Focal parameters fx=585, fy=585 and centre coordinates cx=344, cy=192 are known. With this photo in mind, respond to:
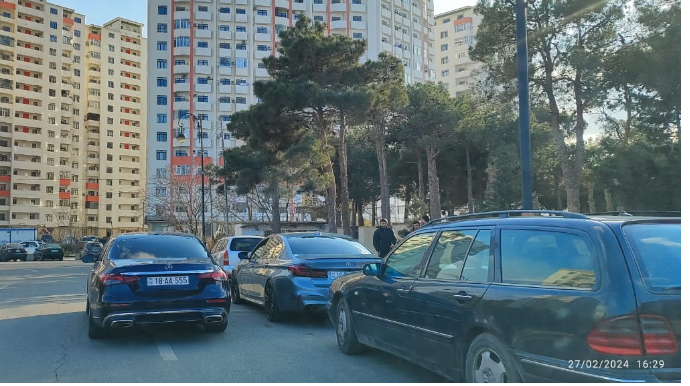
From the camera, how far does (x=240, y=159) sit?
28312mm

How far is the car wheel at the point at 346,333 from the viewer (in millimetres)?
6785

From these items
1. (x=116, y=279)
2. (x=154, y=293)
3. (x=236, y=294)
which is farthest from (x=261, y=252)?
(x=116, y=279)

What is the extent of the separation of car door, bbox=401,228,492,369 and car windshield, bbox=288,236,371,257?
401cm

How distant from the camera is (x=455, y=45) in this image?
110 m

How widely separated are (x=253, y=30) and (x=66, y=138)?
116 ft

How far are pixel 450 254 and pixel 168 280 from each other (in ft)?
12.8

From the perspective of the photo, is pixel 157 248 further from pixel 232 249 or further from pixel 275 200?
pixel 275 200

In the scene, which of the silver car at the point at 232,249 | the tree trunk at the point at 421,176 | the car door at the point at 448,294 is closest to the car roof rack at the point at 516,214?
the car door at the point at 448,294

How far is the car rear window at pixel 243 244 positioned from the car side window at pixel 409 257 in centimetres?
949

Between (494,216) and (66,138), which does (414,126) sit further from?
(66,138)

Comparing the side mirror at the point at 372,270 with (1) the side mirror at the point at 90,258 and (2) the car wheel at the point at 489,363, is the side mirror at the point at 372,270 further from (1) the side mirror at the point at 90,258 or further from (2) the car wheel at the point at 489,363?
(1) the side mirror at the point at 90,258

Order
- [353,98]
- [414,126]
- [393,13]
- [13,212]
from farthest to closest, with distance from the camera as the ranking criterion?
1. [393,13]
2. [13,212]
3. [414,126]
4. [353,98]

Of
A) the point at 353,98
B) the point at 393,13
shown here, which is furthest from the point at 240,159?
the point at 393,13

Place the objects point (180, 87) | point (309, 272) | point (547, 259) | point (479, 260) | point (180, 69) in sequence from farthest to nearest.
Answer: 1. point (180, 87)
2. point (180, 69)
3. point (309, 272)
4. point (479, 260)
5. point (547, 259)
